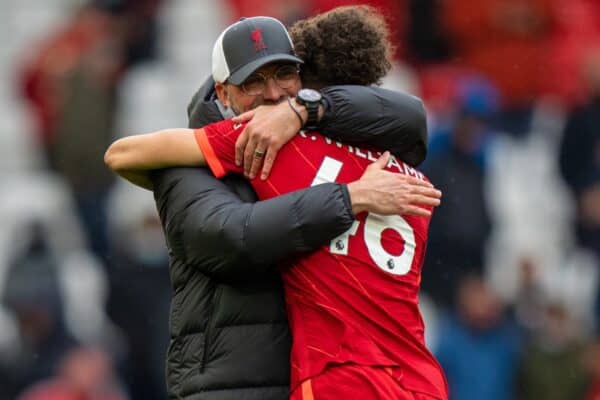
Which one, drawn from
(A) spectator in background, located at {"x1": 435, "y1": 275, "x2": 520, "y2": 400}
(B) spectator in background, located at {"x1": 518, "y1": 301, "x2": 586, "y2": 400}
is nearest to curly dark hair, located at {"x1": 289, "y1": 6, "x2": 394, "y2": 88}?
(A) spectator in background, located at {"x1": 435, "y1": 275, "x2": 520, "y2": 400}

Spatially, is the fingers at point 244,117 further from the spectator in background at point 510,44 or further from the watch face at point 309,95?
the spectator in background at point 510,44

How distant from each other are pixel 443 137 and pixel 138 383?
7.07 ft

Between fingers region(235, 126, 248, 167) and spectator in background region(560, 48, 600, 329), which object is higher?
fingers region(235, 126, 248, 167)

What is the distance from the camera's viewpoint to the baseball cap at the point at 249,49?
14.6 ft

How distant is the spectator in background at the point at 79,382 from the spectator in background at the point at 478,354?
177 centimetres

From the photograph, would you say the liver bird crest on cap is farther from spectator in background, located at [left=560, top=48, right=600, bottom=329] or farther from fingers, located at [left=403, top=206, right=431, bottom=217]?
spectator in background, located at [left=560, top=48, right=600, bottom=329]

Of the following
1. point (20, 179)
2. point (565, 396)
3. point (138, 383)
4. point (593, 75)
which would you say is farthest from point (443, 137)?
point (20, 179)

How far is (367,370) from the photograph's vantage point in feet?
13.9

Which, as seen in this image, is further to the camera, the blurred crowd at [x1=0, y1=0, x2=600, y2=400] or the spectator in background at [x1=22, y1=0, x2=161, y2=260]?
the spectator in background at [x1=22, y1=0, x2=161, y2=260]

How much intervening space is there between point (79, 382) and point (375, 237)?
476 centimetres

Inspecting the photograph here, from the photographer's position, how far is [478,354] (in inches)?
346

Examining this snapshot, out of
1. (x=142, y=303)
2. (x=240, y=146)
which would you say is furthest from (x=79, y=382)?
(x=240, y=146)

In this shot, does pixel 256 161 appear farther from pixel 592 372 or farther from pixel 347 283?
pixel 592 372

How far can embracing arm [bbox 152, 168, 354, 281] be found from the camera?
4.27 metres
